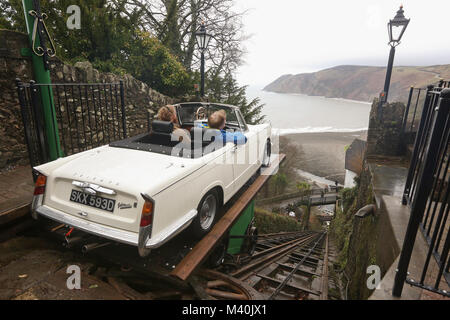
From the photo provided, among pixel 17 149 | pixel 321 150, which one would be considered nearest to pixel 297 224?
pixel 17 149

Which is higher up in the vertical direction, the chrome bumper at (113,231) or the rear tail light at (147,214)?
the rear tail light at (147,214)

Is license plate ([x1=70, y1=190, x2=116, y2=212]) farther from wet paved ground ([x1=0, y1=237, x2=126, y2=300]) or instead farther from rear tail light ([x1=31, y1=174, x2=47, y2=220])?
wet paved ground ([x1=0, y1=237, x2=126, y2=300])

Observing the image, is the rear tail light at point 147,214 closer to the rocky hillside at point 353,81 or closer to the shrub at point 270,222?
the shrub at point 270,222

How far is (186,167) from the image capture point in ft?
9.13

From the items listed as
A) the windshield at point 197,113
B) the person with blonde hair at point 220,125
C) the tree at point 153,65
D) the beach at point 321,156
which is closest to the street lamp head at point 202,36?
the tree at point 153,65

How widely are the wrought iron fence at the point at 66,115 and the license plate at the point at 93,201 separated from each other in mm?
1306

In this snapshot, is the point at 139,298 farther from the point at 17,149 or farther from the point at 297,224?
the point at 297,224

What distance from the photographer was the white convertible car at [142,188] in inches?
92.4

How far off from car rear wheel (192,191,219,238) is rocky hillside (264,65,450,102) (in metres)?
93.7

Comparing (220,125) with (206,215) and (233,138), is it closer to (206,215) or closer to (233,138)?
(233,138)

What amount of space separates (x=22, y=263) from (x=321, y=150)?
45.7 m

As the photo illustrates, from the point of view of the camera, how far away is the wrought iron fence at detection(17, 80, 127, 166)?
331 centimetres

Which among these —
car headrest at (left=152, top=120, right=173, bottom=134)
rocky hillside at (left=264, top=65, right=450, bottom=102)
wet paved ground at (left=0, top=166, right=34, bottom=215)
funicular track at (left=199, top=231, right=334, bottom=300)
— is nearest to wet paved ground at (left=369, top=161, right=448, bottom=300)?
funicular track at (left=199, top=231, right=334, bottom=300)

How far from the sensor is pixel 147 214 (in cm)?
228
